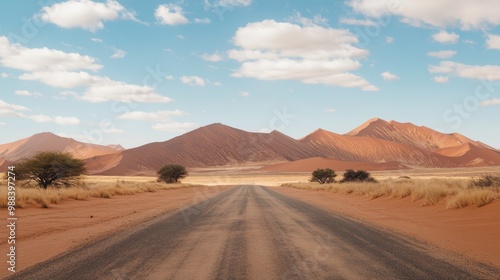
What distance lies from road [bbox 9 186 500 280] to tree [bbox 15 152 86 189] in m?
22.2

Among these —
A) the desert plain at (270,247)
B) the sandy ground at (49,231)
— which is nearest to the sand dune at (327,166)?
the desert plain at (270,247)

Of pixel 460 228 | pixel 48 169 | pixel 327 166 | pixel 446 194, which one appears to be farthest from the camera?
pixel 327 166

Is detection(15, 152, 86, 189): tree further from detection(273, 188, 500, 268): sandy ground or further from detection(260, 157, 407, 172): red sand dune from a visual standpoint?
detection(260, 157, 407, 172): red sand dune

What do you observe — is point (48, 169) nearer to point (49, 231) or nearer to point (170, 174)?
point (49, 231)

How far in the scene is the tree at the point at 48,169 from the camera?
2856cm

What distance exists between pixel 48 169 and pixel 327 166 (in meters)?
117

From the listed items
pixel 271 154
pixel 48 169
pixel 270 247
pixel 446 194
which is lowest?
pixel 270 247

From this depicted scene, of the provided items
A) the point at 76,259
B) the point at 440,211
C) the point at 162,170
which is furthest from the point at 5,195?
the point at 162,170

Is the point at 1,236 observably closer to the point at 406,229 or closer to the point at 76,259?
the point at 76,259

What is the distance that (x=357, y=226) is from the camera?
38.7 feet

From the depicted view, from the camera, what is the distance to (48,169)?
96.5 ft

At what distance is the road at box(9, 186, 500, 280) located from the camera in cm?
593

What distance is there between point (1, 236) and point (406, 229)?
11436 mm

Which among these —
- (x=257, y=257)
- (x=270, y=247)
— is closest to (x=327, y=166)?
(x=270, y=247)
